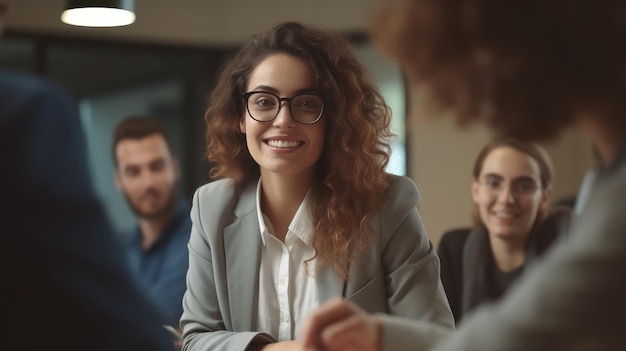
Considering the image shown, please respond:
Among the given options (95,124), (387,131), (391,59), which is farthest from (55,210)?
(95,124)

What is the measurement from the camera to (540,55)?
92cm

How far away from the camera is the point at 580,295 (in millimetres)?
839

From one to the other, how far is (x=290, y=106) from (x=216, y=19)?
4.60 metres

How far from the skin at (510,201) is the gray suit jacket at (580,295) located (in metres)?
2.52

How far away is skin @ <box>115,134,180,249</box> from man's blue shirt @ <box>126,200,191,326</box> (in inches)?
2.5

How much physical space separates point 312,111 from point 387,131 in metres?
0.28

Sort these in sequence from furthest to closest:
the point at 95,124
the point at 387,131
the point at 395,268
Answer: the point at 95,124 → the point at 387,131 → the point at 395,268

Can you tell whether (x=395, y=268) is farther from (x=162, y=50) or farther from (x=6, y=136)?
(x=162, y=50)

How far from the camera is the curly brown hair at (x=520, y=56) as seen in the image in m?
0.91

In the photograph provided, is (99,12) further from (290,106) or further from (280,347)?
(280,347)

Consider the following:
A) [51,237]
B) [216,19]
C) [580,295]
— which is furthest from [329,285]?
[216,19]

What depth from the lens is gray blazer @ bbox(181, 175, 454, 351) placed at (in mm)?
2072

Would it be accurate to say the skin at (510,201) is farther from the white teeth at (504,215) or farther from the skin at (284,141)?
the skin at (284,141)

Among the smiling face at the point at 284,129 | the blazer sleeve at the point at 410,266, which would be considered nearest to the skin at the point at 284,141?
the smiling face at the point at 284,129
